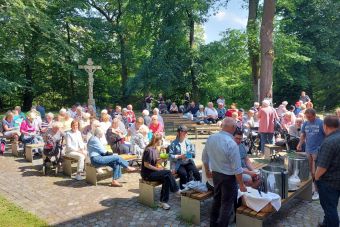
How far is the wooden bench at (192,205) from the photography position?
213 inches

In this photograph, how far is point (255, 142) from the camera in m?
11.2

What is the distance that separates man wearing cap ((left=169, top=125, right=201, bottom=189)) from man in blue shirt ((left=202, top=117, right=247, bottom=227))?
74.5 inches

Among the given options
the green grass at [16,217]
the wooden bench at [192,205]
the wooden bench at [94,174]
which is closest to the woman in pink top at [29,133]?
the wooden bench at [94,174]

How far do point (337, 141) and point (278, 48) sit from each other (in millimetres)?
15410

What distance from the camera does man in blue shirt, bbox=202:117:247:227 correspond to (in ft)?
14.7

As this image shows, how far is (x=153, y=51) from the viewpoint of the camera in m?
19.9

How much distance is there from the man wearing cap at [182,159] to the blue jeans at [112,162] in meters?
1.32

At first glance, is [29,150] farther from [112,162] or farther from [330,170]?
[330,170]

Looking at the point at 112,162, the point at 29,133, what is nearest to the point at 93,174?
the point at 112,162

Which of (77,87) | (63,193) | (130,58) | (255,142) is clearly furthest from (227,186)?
(77,87)

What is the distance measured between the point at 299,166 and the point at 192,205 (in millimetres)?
2199

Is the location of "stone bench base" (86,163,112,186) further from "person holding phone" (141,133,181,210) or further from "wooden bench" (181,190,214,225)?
"wooden bench" (181,190,214,225)

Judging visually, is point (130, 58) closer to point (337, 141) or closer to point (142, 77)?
point (142, 77)

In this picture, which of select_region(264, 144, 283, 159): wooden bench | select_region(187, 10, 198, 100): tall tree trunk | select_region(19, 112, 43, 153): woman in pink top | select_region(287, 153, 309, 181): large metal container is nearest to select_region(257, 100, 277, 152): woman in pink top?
select_region(264, 144, 283, 159): wooden bench
